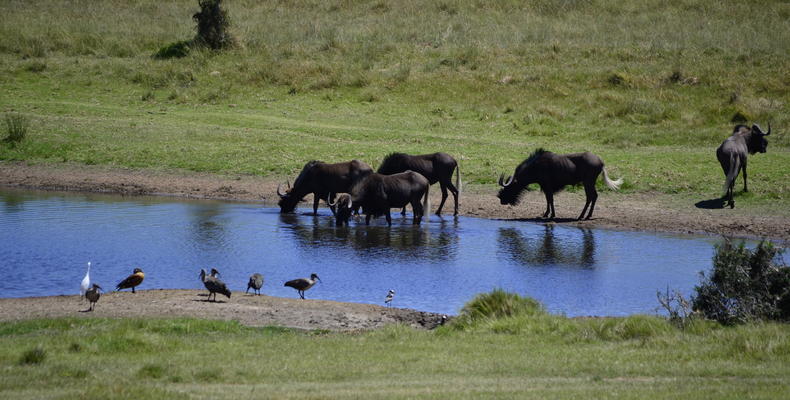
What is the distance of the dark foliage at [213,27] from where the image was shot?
4216 centimetres

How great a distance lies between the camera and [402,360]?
10.5 meters

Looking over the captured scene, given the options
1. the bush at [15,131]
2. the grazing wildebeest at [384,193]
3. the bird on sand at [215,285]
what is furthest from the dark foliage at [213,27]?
the bird on sand at [215,285]

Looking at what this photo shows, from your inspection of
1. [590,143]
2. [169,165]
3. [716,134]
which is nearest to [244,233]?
[169,165]

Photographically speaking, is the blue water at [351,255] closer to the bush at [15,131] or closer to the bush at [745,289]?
the bush at [745,289]

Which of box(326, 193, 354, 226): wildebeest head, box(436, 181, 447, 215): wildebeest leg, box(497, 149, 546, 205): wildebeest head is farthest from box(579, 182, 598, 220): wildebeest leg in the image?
box(326, 193, 354, 226): wildebeest head

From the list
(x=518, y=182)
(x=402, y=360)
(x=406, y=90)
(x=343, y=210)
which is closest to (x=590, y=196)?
(x=518, y=182)

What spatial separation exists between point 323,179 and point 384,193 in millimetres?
2280

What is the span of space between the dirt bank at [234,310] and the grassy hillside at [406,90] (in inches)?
520

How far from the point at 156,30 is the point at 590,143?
79.6 ft

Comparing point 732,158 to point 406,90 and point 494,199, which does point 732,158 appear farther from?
point 406,90

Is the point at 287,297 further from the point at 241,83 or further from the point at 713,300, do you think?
the point at 241,83

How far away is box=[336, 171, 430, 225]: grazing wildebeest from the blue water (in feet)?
1.37

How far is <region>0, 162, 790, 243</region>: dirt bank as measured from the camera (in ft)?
71.3

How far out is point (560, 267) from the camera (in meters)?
17.5
